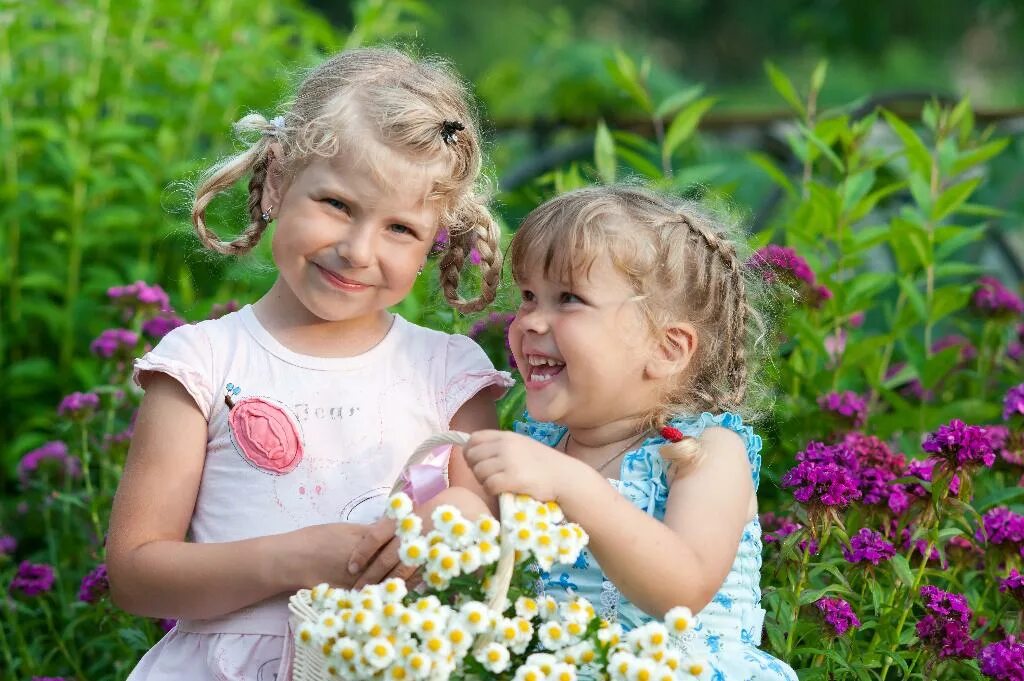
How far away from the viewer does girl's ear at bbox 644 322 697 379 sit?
2205 millimetres

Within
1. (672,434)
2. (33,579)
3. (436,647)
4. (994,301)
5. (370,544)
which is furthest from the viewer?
(994,301)


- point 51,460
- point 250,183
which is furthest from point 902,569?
point 51,460

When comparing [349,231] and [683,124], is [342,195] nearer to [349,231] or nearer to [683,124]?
[349,231]

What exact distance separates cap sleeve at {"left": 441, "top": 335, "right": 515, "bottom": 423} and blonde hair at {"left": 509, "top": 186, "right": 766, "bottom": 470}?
24 centimetres

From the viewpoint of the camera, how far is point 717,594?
2.15 m

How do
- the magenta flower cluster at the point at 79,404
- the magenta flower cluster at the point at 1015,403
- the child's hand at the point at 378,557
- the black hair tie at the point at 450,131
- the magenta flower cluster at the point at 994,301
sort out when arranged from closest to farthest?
the child's hand at the point at 378,557, the black hair tie at the point at 450,131, the magenta flower cluster at the point at 1015,403, the magenta flower cluster at the point at 79,404, the magenta flower cluster at the point at 994,301

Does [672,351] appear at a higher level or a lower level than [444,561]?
higher

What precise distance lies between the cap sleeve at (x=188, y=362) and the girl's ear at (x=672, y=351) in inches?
29.3

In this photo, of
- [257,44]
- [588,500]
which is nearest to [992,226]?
[257,44]

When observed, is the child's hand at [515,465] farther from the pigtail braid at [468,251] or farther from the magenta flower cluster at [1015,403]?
the magenta flower cluster at [1015,403]

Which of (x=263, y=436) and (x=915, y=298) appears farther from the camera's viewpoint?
(x=915, y=298)

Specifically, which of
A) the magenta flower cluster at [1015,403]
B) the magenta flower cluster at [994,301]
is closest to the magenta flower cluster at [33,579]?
the magenta flower cluster at [1015,403]

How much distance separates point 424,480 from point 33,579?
1.47 meters

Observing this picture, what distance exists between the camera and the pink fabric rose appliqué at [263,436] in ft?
7.22
